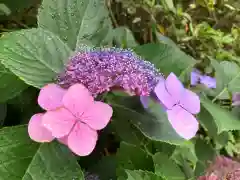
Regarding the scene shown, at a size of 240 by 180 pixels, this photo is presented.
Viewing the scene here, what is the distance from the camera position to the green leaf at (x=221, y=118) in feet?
2.11

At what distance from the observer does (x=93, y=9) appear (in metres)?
0.67

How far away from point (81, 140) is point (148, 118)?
134 mm

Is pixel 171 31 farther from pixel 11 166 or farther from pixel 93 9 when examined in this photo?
pixel 11 166

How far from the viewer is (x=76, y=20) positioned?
658 millimetres

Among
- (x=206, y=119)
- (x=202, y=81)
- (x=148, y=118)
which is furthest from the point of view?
(x=202, y=81)

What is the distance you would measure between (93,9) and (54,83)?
16 cm

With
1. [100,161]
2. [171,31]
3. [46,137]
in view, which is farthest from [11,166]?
[171,31]

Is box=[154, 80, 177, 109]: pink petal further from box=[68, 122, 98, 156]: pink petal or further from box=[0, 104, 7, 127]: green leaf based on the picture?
box=[0, 104, 7, 127]: green leaf

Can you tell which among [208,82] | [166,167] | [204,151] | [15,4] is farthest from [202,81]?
[15,4]

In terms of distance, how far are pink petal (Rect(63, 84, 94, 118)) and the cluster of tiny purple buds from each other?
11 millimetres

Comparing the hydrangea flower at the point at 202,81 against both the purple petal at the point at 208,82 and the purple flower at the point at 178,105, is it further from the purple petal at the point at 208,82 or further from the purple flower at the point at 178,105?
the purple flower at the point at 178,105

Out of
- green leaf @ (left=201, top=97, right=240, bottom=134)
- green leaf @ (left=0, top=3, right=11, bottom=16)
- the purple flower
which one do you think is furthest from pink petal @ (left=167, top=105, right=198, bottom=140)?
green leaf @ (left=0, top=3, right=11, bottom=16)

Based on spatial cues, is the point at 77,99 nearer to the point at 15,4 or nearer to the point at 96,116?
the point at 96,116

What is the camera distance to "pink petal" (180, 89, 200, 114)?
0.56m
